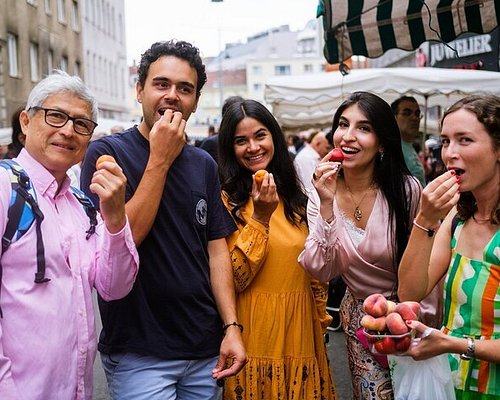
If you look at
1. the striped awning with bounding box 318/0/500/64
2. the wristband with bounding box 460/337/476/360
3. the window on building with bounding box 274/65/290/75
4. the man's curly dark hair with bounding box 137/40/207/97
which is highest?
the window on building with bounding box 274/65/290/75

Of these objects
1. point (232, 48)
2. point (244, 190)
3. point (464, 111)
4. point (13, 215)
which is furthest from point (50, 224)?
point (232, 48)

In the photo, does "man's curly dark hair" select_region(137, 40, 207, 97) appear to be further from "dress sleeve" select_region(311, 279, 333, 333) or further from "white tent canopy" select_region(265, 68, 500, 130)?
"white tent canopy" select_region(265, 68, 500, 130)

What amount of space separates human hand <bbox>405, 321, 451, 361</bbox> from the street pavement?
3.14m

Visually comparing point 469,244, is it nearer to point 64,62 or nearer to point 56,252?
point 56,252

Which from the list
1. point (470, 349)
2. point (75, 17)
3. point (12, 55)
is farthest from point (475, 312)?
point (75, 17)

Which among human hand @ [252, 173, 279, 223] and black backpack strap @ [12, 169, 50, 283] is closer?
black backpack strap @ [12, 169, 50, 283]

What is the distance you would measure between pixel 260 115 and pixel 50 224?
5.27ft

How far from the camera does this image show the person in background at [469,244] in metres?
2.41

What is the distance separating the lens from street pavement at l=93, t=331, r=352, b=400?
17.4 feet

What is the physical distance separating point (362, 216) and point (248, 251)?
0.64 meters

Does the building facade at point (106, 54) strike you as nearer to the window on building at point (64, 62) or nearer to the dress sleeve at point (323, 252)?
the window on building at point (64, 62)

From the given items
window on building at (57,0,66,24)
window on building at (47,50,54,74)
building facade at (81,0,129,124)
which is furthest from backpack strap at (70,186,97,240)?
building facade at (81,0,129,124)

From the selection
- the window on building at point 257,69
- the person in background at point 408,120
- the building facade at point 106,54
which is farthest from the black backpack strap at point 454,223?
the window on building at point 257,69

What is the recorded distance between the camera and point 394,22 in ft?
17.3
